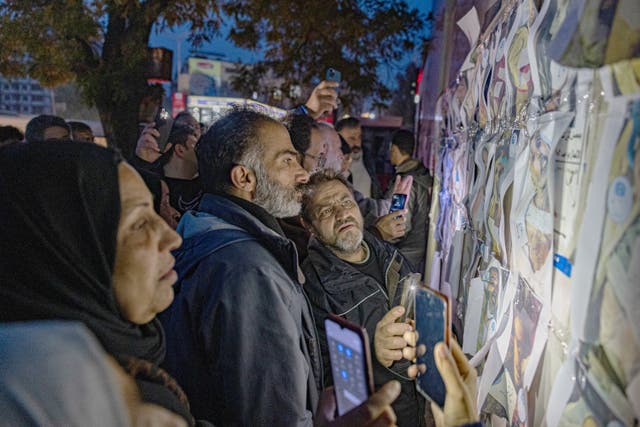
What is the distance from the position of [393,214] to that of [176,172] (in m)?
1.78

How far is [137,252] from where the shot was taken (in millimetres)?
1389

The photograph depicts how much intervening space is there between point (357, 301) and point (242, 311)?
3.17 feet

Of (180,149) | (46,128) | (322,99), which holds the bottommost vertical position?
(180,149)

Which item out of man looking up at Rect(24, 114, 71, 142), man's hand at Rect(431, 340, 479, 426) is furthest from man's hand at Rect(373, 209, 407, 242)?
man looking up at Rect(24, 114, 71, 142)

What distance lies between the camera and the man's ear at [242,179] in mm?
2287

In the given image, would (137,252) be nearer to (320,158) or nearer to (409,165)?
(320,158)

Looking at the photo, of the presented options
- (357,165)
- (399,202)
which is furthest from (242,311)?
(357,165)

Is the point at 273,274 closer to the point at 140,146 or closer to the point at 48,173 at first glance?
the point at 48,173

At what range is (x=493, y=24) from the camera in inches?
81.7

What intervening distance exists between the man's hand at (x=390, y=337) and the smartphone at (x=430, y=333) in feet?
2.50

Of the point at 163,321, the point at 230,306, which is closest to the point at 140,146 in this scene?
the point at 163,321

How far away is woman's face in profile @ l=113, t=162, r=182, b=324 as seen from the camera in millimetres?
1359

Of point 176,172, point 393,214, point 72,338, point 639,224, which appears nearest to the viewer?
point 639,224

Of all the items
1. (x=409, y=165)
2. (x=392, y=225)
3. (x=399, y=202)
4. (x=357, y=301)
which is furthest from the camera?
(x=409, y=165)
